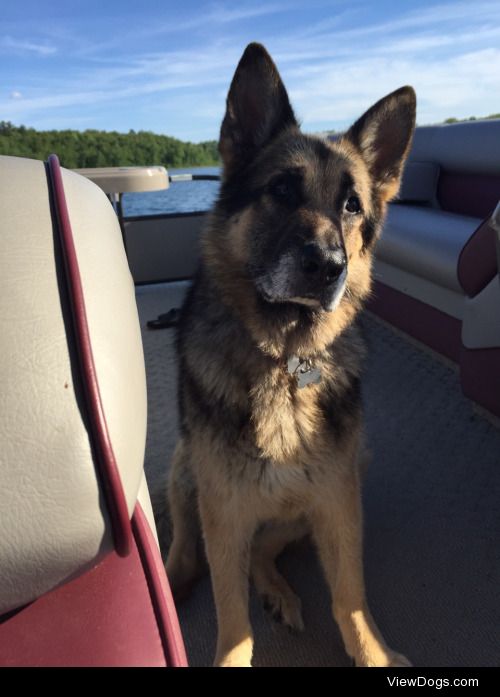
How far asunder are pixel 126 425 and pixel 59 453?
9 cm

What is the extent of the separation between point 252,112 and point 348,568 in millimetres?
1463

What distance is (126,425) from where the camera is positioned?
68cm

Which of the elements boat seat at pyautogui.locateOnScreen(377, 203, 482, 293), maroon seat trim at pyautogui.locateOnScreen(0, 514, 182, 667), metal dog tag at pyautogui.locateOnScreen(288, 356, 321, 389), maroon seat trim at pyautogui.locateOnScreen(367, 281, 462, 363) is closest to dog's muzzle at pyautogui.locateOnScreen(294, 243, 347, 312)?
metal dog tag at pyautogui.locateOnScreen(288, 356, 321, 389)

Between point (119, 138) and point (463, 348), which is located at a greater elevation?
point (119, 138)

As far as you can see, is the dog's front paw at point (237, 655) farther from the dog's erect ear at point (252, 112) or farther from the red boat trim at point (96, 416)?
the dog's erect ear at point (252, 112)

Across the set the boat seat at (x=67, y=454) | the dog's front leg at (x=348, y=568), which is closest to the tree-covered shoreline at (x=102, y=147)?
the dog's front leg at (x=348, y=568)

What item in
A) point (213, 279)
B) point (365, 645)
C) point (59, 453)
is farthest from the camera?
point (213, 279)

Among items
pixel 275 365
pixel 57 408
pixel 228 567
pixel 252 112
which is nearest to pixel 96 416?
pixel 57 408

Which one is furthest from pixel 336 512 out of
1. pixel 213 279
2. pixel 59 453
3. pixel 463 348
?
pixel 463 348

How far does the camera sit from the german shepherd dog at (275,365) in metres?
1.47

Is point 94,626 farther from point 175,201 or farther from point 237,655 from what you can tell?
point 175,201

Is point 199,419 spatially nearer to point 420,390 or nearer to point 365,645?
point 365,645

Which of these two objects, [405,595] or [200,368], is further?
[405,595]

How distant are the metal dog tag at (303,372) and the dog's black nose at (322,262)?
25 cm
